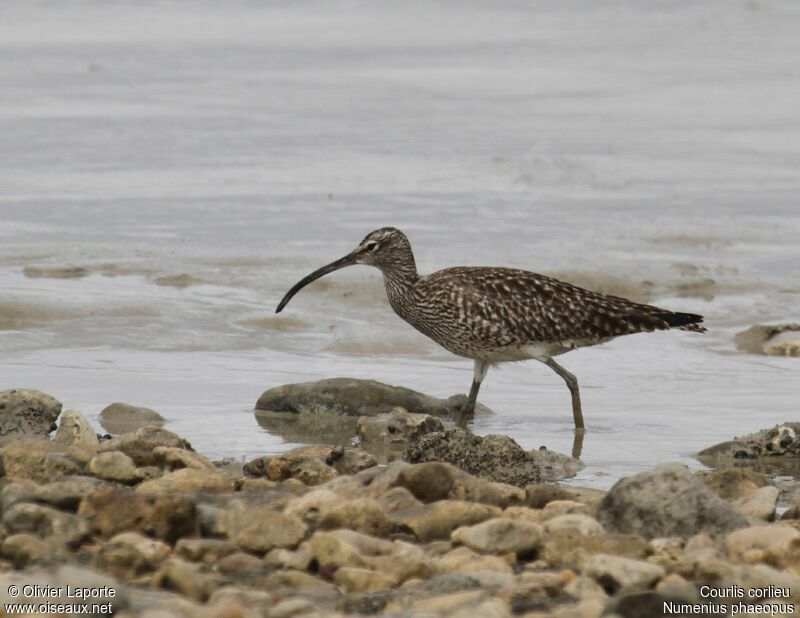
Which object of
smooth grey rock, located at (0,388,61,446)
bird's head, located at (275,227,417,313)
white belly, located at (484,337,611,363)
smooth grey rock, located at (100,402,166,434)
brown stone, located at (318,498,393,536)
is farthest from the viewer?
bird's head, located at (275,227,417,313)

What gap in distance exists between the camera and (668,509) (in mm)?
6742

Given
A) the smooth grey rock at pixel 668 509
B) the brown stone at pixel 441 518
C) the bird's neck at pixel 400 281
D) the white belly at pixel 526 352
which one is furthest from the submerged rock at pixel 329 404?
the smooth grey rock at pixel 668 509

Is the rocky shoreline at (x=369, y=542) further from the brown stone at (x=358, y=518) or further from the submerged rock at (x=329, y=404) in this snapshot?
the submerged rock at (x=329, y=404)

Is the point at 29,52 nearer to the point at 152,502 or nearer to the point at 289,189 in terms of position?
the point at 289,189

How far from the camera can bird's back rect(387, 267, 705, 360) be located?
11.0 m

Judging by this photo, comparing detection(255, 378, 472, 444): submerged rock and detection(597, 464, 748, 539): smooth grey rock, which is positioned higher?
detection(597, 464, 748, 539): smooth grey rock

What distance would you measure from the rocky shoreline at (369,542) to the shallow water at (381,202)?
183 cm

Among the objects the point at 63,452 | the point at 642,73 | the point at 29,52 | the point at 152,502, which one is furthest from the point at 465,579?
the point at 29,52

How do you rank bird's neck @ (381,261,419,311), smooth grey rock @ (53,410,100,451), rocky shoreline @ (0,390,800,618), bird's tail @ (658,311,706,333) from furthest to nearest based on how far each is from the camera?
bird's neck @ (381,261,419,311), bird's tail @ (658,311,706,333), smooth grey rock @ (53,410,100,451), rocky shoreline @ (0,390,800,618)

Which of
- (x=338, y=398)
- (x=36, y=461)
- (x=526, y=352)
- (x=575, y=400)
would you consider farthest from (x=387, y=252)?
(x=36, y=461)

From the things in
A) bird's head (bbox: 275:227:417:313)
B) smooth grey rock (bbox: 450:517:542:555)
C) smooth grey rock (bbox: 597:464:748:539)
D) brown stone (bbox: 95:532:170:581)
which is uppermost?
bird's head (bbox: 275:227:417:313)

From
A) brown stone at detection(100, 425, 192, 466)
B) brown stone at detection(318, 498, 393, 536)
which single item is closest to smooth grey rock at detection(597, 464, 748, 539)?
brown stone at detection(318, 498, 393, 536)

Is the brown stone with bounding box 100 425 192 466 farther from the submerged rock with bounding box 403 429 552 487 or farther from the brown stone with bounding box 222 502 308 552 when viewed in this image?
the brown stone with bounding box 222 502 308 552

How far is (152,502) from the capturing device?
648cm
